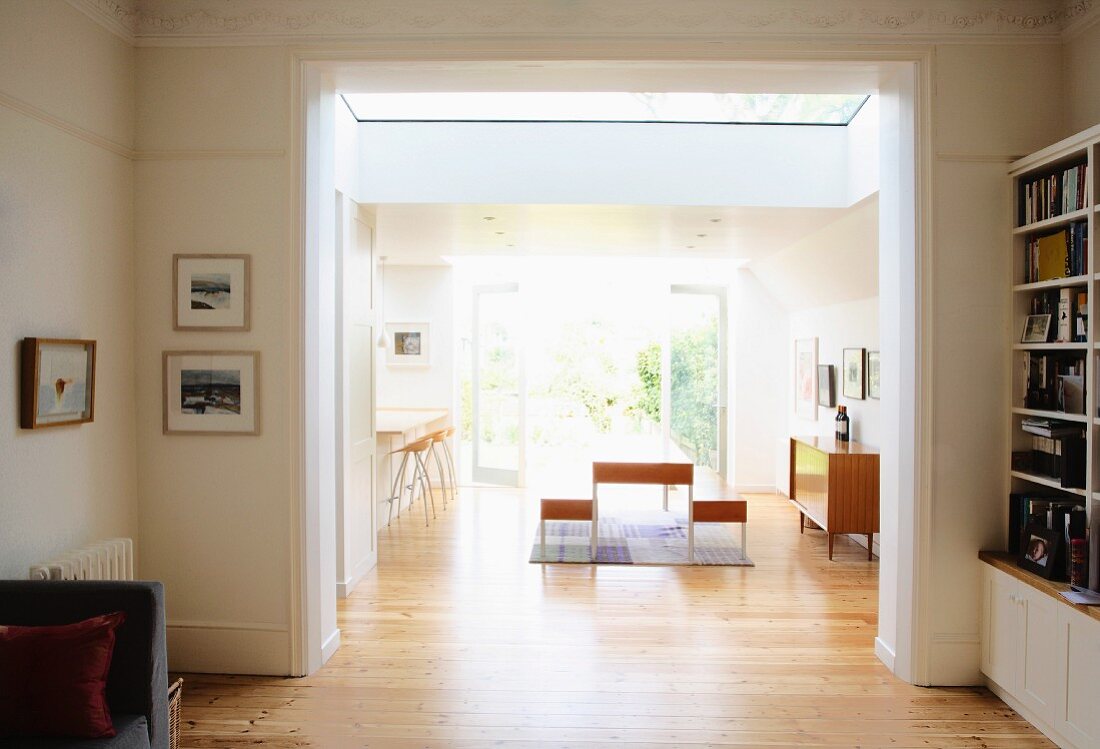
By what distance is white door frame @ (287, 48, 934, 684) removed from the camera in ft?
11.1

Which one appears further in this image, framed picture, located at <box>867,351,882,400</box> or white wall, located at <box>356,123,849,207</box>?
framed picture, located at <box>867,351,882,400</box>

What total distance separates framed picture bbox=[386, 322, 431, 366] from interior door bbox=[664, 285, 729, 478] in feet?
10.2

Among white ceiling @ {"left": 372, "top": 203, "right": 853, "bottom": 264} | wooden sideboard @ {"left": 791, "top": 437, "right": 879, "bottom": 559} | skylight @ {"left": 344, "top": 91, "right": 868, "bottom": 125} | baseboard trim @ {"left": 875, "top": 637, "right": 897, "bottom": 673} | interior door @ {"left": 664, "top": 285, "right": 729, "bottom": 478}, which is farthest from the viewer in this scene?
interior door @ {"left": 664, "top": 285, "right": 729, "bottom": 478}

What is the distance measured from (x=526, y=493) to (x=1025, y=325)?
6054 millimetres

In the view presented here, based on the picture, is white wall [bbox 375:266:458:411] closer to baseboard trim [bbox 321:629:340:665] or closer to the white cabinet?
baseboard trim [bbox 321:629:340:665]

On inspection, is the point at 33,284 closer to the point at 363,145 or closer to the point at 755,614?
the point at 363,145

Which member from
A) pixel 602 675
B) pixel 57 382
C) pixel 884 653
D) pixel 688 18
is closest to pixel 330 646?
pixel 602 675

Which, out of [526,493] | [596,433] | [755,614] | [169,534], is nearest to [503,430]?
[526,493]

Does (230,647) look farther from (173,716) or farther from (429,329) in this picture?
(429,329)

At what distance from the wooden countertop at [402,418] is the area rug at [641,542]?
161 centimetres

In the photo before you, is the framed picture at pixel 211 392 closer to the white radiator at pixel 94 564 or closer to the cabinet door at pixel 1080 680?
the white radiator at pixel 94 564

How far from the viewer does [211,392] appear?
351cm

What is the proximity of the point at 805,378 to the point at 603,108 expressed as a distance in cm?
424

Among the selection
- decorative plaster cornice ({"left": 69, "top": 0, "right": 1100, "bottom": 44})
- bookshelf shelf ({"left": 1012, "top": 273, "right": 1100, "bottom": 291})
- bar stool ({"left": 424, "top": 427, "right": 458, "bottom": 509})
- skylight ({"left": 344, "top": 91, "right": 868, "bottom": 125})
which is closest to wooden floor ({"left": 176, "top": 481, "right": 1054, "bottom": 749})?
bookshelf shelf ({"left": 1012, "top": 273, "right": 1100, "bottom": 291})
